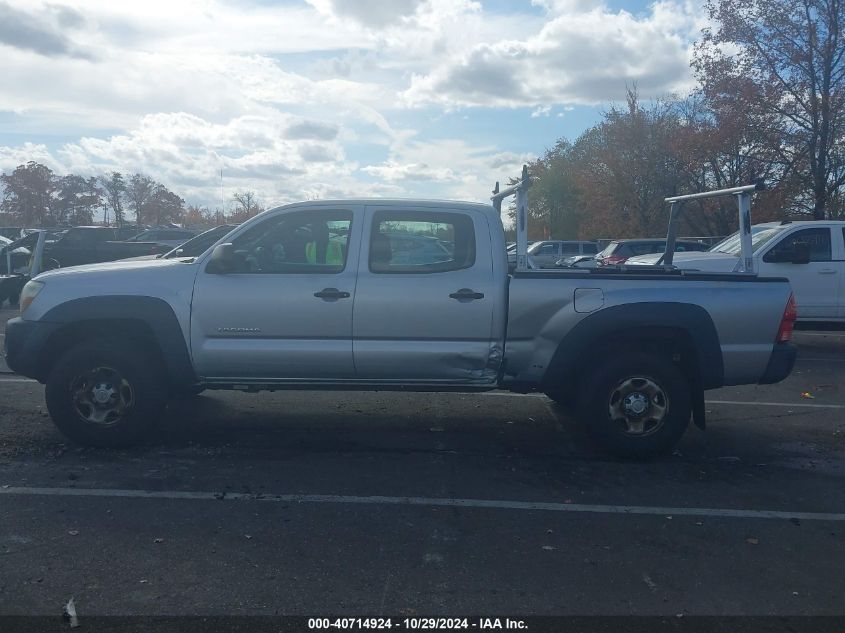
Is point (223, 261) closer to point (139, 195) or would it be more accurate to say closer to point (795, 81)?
point (795, 81)

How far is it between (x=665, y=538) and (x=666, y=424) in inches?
63.4

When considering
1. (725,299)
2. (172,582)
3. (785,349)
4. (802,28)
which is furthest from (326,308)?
(802,28)

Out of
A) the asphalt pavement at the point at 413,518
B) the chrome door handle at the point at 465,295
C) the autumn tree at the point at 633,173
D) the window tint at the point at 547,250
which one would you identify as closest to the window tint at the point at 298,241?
the chrome door handle at the point at 465,295

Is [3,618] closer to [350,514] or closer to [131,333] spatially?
[350,514]

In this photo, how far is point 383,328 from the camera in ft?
20.8

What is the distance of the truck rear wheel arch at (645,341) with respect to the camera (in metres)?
6.26

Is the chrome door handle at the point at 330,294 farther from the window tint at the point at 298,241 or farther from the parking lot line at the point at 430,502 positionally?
the parking lot line at the point at 430,502

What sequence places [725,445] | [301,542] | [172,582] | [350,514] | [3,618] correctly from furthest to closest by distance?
1. [725,445]
2. [350,514]
3. [301,542]
4. [172,582]
5. [3,618]

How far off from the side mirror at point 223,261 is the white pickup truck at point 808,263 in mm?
7685

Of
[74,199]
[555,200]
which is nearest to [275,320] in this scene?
[74,199]

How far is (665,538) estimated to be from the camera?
16.1 feet

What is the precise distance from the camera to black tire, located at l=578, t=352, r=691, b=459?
634 cm

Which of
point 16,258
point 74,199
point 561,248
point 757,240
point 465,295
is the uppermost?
point 74,199

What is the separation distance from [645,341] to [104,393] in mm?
4286
